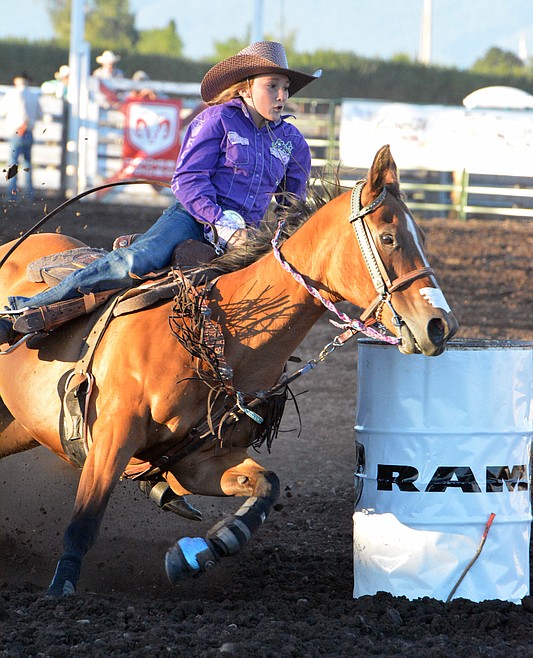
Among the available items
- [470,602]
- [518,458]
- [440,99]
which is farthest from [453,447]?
[440,99]

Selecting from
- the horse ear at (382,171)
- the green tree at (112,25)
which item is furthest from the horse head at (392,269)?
the green tree at (112,25)

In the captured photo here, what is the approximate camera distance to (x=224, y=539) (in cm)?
408

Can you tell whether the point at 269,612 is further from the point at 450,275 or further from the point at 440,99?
the point at 440,99

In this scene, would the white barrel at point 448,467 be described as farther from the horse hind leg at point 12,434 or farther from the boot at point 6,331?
the horse hind leg at point 12,434

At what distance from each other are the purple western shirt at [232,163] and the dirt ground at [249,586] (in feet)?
5.40

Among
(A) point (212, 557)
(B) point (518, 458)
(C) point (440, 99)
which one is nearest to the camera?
(A) point (212, 557)

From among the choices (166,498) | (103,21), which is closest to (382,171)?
(166,498)

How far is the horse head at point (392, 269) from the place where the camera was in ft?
11.8

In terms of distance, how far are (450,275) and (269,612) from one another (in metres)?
9.72

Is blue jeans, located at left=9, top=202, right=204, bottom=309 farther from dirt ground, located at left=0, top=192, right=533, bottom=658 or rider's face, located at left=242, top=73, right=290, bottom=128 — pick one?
dirt ground, located at left=0, top=192, right=533, bottom=658

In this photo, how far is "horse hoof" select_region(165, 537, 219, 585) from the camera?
4.05m

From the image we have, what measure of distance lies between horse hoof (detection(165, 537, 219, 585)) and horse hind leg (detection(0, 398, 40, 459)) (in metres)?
1.63

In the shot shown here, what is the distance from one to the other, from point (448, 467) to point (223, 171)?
1.60m

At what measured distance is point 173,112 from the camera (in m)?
18.6
